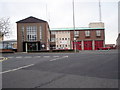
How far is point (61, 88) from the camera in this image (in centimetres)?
509

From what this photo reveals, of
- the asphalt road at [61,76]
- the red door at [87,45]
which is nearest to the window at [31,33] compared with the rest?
the red door at [87,45]

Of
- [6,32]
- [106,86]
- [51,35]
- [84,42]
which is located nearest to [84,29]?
[84,42]

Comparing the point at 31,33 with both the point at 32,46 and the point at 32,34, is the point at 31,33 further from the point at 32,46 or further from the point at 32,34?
the point at 32,46

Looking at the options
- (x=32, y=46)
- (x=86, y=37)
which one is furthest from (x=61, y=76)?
(x=86, y=37)

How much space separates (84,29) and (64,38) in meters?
10.0

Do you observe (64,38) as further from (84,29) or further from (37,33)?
(37,33)

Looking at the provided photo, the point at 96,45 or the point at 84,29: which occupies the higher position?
the point at 84,29

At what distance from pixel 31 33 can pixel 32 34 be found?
17.8 inches

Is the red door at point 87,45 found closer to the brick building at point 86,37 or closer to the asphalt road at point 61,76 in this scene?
the brick building at point 86,37

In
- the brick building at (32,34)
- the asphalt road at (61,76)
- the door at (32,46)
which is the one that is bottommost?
the asphalt road at (61,76)

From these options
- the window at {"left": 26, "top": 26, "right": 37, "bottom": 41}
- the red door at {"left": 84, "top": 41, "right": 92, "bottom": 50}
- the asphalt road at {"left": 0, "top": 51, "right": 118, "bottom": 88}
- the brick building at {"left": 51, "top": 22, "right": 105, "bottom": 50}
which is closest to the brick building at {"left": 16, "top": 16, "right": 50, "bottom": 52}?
the window at {"left": 26, "top": 26, "right": 37, "bottom": 41}

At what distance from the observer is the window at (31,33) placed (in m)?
48.9

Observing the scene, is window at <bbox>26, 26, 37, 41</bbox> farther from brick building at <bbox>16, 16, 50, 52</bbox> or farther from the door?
the door

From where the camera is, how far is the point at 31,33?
48.9 m
